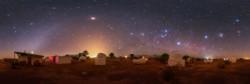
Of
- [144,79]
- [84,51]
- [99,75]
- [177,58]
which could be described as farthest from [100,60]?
[84,51]

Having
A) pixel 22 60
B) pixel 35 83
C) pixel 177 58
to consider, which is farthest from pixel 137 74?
pixel 22 60

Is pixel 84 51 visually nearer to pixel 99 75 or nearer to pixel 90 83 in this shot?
pixel 99 75

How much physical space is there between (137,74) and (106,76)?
2.96 metres

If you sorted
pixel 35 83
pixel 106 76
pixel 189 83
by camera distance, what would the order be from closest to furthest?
pixel 35 83 < pixel 189 83 < pixel 106 76

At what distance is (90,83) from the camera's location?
30.6 m

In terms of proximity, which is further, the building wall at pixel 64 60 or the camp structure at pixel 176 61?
the building wall at pixel 64 60

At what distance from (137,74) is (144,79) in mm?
3078

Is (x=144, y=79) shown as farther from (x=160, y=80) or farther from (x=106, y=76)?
(x=106, y=76)

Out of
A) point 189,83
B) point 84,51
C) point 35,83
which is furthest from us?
point 84,51

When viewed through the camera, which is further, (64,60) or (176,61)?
(64,60)

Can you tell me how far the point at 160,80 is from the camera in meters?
33.6

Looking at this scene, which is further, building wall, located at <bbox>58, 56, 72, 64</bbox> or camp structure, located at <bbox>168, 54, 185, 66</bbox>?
building wall, located at <bbox>58, 56, 72, 64</bbox>

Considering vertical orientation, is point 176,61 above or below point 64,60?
below

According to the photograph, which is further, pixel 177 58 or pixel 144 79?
pixel 177 58
